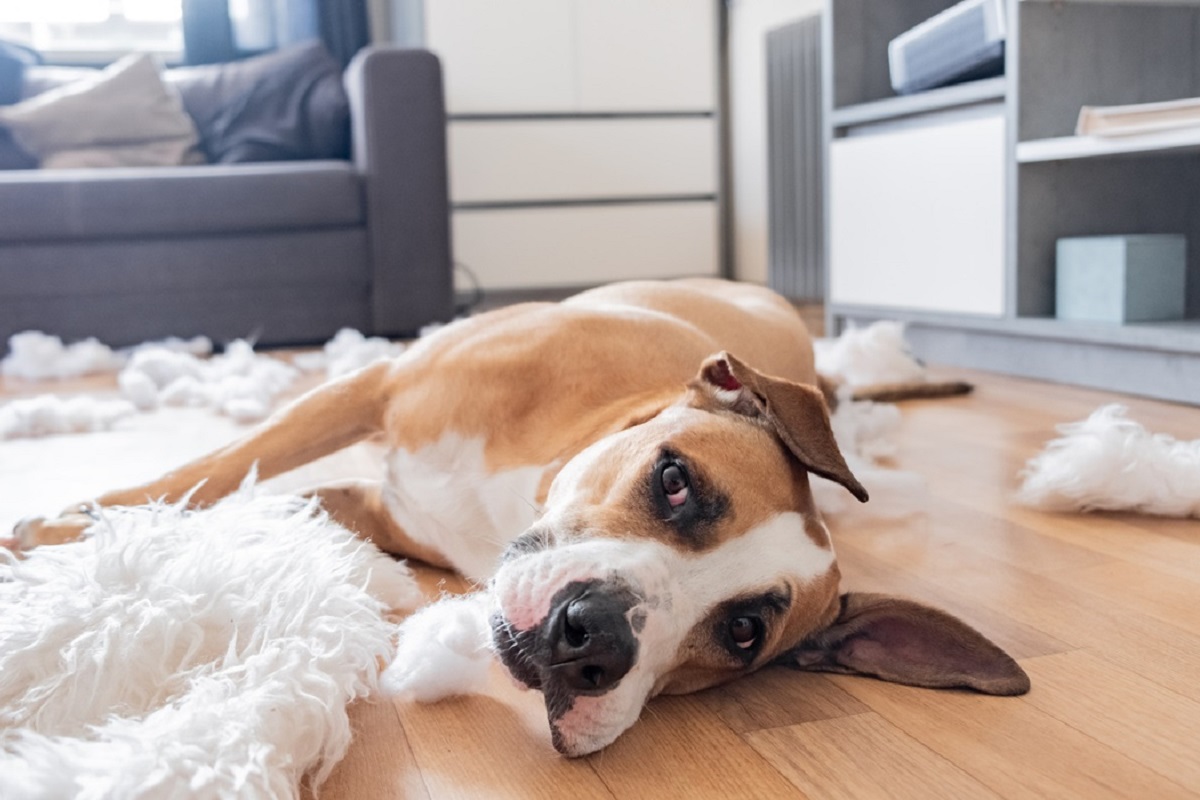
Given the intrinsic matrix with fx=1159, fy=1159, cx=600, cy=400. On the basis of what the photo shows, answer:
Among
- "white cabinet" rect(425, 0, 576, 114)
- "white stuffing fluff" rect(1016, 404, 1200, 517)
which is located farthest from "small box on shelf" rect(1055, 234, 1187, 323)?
"white cabinet" rect(425, 0, 576, 114)

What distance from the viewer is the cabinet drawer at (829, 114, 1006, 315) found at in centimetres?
313

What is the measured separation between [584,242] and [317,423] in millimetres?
4104

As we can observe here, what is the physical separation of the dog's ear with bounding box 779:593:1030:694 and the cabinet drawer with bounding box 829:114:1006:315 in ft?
6.86

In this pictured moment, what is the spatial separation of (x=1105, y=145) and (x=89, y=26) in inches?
203

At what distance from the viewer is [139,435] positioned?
2.67 metres

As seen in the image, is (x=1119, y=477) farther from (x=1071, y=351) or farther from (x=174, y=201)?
(x=174, y=201)

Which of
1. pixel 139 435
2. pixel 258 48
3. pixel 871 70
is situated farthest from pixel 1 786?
pixel 258 48

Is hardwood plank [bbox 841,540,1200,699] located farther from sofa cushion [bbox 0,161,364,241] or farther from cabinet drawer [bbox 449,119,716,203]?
cabinet drawer [bbox 449,119,716,203]

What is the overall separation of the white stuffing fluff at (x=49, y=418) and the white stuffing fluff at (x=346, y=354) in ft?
2.35

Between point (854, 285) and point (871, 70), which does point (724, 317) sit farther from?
point (871, 70)

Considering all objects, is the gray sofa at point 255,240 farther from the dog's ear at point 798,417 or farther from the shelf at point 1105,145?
the dog's ear at point 798,417

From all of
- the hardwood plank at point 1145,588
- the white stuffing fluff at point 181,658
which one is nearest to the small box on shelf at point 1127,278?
the hardwood plank at point 1145,588

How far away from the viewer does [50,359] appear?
3.79m

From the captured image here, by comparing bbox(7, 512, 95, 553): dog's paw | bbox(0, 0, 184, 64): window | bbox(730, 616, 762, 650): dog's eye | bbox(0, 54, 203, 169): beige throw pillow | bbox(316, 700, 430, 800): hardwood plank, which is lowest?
bbox(316, 700, 430, 800): hardwood plank
